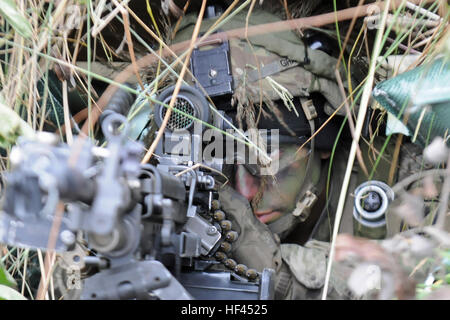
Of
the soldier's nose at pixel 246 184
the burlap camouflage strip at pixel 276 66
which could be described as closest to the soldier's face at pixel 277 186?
the soldier's nose at pixel 246 184

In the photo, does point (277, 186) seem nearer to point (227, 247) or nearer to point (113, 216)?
point (227, 247)

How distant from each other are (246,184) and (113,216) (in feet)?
3.49

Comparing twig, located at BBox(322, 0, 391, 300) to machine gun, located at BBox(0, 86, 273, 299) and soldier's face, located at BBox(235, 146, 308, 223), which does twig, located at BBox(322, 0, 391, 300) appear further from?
soldier's face, located at BBox(235, 146, 308, 223)

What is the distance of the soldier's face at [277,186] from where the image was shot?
67.7 inches

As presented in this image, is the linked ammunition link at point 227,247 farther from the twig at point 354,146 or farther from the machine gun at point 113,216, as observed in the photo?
the twig at point 354,146

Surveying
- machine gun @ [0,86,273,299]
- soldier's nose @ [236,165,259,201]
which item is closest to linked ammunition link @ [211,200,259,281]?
machine gun @ [0,86,273,299]

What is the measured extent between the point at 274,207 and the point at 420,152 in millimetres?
467

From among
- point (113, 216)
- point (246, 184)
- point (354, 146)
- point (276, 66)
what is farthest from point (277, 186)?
point (113, 216)

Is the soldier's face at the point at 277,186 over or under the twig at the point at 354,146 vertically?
under

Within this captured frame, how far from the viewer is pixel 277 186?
1754 millimetres

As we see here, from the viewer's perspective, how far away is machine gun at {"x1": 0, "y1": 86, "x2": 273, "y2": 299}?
2.30 ft

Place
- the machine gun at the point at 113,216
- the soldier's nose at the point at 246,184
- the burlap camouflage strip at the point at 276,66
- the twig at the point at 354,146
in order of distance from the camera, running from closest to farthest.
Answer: the machine gun at the point at 113,216, the twig at the point at 354,146, the burlap camouflage strip at the point at 276,66, the soldier's nose at the point at 246,184
